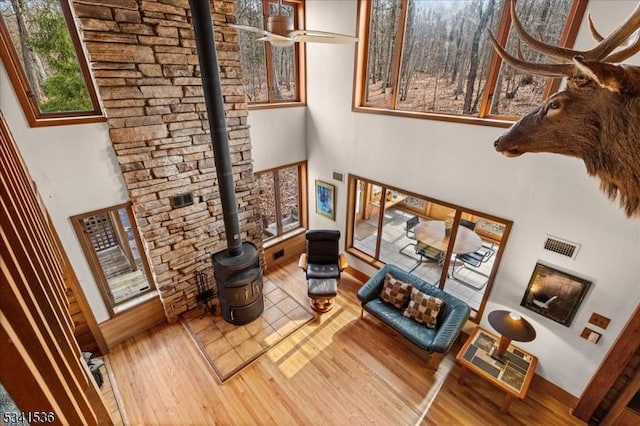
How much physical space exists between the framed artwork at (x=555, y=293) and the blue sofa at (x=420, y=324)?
87 cm

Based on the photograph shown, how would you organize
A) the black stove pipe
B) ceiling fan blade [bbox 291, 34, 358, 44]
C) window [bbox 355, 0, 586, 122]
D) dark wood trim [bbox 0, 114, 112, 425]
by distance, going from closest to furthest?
1. dark wood trim [bbox 0, 114, 112, 425]
2. ceiling fan blade [bbox 291, 34, 358, 44]
3. window [bbox 355, 0, 586, 122]
4. the black stove pipe

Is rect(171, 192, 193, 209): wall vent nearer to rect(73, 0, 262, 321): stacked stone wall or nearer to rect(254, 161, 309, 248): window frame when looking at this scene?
rect(73, 0, 262, 321): stacked stone wall

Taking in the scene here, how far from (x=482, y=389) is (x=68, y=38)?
255 inches

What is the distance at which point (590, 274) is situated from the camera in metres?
3.04

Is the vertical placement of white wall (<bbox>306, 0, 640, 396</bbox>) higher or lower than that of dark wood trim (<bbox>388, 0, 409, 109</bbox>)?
lower

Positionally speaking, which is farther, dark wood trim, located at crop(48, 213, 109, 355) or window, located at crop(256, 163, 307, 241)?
window, located at crop(256, 163, 307, 241)

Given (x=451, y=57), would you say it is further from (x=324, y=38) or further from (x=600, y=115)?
(x=600, y=115)

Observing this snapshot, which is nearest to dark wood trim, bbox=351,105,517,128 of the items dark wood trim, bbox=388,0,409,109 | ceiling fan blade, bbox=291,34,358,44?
dark wood trim, bbox=388,0,409,109

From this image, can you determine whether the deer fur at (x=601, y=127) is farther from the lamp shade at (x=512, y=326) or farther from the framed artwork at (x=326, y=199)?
the framed artwork at (x=326, y=199)

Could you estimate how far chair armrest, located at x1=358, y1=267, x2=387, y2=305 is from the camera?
14.8ft

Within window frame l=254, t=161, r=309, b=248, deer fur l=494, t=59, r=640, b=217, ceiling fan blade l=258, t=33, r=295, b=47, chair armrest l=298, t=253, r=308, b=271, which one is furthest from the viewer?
window frame l=254, t=161, r=309, b=248

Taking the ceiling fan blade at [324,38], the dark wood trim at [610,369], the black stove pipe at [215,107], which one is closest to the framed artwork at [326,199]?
the black stove pipe at [215,107]

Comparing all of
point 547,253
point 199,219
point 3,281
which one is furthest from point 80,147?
point 547,253

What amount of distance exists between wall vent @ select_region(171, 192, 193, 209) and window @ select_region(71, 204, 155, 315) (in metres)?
0.55
